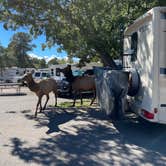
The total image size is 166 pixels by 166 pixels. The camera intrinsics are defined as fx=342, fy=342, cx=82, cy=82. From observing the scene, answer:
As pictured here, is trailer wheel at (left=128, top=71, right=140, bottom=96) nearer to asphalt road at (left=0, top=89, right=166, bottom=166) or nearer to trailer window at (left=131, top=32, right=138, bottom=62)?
trailer window at (left=131, top=32, right=138, bottom=62)

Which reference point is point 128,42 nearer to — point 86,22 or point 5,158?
point 86,22

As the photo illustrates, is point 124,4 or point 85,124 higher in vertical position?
point 124,4

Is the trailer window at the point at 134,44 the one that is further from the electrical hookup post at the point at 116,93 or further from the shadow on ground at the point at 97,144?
the shadow on ground at the point at 97,144

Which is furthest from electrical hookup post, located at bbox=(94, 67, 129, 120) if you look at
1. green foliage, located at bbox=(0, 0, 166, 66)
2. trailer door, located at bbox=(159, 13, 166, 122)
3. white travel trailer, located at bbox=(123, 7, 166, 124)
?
green foliage, located at bbox=(0, 0, 166, 66)

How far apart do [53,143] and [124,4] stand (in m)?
9.34

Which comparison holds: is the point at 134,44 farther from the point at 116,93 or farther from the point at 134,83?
the point at 116,93

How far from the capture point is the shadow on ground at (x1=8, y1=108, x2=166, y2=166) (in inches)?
268

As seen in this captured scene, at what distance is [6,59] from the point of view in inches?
3103

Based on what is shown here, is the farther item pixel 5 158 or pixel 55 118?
pixel 55 118

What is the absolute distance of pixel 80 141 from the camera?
8367 millimetres

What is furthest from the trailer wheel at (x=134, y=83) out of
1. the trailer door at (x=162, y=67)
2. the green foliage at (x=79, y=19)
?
the green foliage at (x=79, y=19)

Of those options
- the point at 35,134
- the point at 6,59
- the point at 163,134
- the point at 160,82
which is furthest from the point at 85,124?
the point at 6,59

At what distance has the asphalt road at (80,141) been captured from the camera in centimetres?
680

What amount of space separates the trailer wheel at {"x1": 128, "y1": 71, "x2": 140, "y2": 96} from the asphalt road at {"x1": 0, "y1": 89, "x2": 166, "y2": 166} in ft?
3.70
